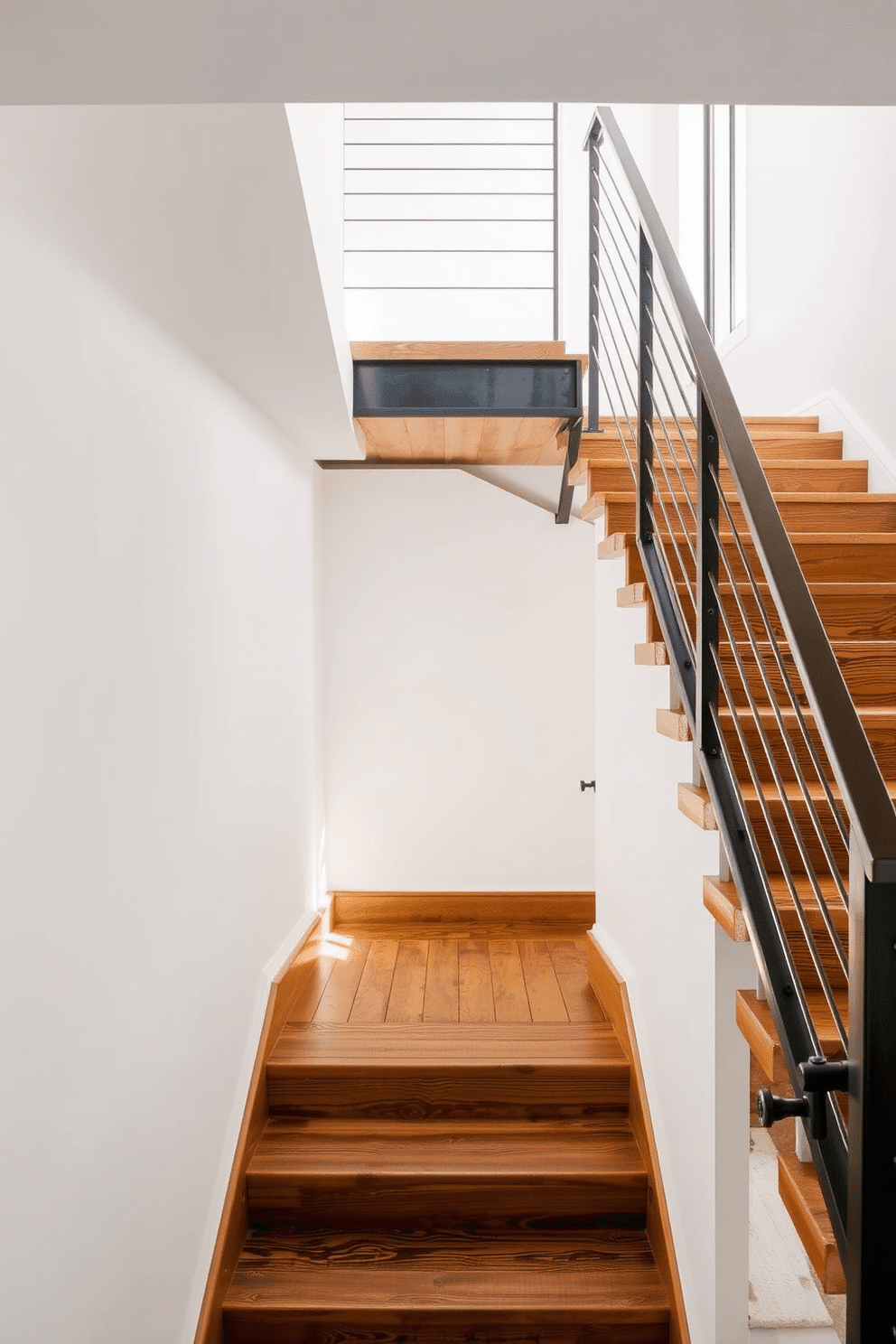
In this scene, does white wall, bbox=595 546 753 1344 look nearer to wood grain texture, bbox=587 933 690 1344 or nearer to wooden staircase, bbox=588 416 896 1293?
wood grain texture, bbox=587 933 690 1344

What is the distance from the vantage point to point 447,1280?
241 centimetres

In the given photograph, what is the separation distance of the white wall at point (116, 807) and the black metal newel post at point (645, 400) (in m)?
1.04

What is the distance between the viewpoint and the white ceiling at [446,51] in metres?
0.85

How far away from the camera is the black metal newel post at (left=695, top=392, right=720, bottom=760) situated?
5.61 ft

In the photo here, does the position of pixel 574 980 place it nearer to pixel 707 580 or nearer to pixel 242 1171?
pixel 242 1171

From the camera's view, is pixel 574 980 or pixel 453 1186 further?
pixel 574 980

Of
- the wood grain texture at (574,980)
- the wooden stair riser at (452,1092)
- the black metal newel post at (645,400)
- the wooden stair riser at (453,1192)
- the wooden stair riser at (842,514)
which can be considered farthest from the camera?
the wood grain texture at (574,980)

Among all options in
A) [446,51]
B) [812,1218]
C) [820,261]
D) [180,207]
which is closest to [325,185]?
[180,207]

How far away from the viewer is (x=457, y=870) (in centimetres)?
439

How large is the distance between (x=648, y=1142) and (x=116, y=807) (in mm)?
1802

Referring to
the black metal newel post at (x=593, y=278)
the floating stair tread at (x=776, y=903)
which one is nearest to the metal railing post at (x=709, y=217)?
the black metal newel post at (x=593, y=278)

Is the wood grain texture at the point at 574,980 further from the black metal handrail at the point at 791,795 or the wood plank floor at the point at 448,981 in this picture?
the black metal handrail at the point at 791,795

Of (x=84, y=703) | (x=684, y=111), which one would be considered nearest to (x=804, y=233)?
(x=684, y=111)

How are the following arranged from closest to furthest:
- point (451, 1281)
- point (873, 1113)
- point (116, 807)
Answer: point (873, 1113) < point (116, 807) < point (451, 1281)
